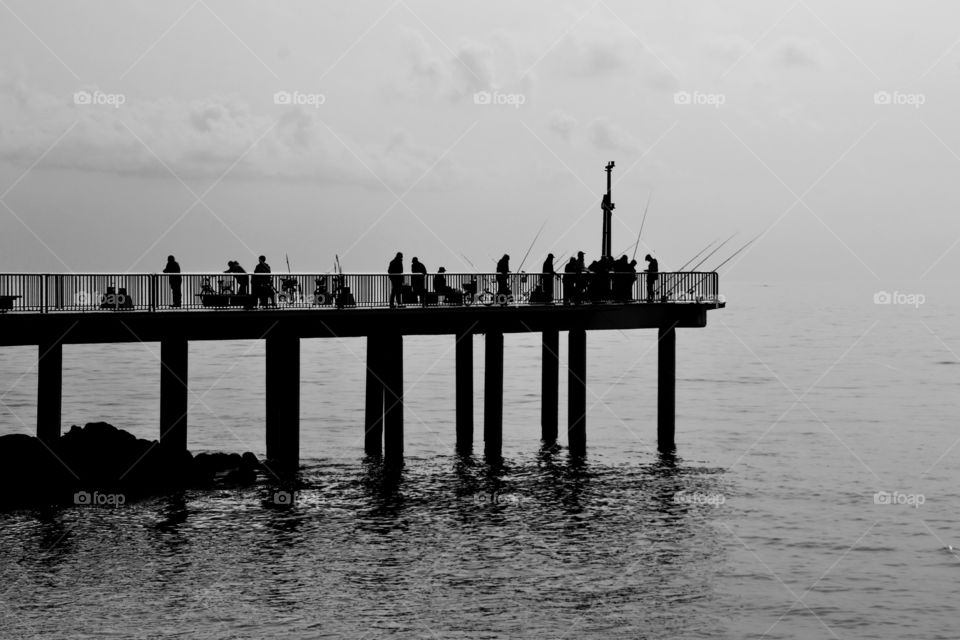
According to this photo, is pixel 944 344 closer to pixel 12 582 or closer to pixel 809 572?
pixel 809 572

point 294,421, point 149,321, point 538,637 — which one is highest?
point 149,321

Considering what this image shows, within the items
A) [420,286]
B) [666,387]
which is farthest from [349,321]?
[666,387]

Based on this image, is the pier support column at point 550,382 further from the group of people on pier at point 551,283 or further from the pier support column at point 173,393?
the pier support column at point 173,393

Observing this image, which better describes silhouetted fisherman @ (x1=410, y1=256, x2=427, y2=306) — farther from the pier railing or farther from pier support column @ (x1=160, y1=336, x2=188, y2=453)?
pier support column @ (x1=160, y1=336, x2=188, y2=453)

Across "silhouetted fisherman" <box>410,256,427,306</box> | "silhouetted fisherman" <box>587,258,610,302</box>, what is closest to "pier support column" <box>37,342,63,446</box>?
"silhouetted fisherman" <box>410,256,427,306</box>

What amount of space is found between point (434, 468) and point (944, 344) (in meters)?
124

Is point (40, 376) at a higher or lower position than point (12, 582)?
higher

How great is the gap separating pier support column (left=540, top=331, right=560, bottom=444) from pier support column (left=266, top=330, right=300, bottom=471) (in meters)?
11.6

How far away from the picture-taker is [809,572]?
101 feet

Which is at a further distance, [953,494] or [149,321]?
[953,494]

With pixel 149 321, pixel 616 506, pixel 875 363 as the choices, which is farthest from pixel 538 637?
pixel 875 363

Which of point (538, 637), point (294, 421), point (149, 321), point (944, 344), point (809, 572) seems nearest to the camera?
point (538, 637)

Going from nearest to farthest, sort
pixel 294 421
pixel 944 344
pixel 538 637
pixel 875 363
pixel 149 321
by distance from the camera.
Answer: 1. pixel 538 637
2. pixel 149 321
3. pixel 294 421
4. pixel 875 363
5. pixel 944 344

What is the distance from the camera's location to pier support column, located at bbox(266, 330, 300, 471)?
38781 mm
